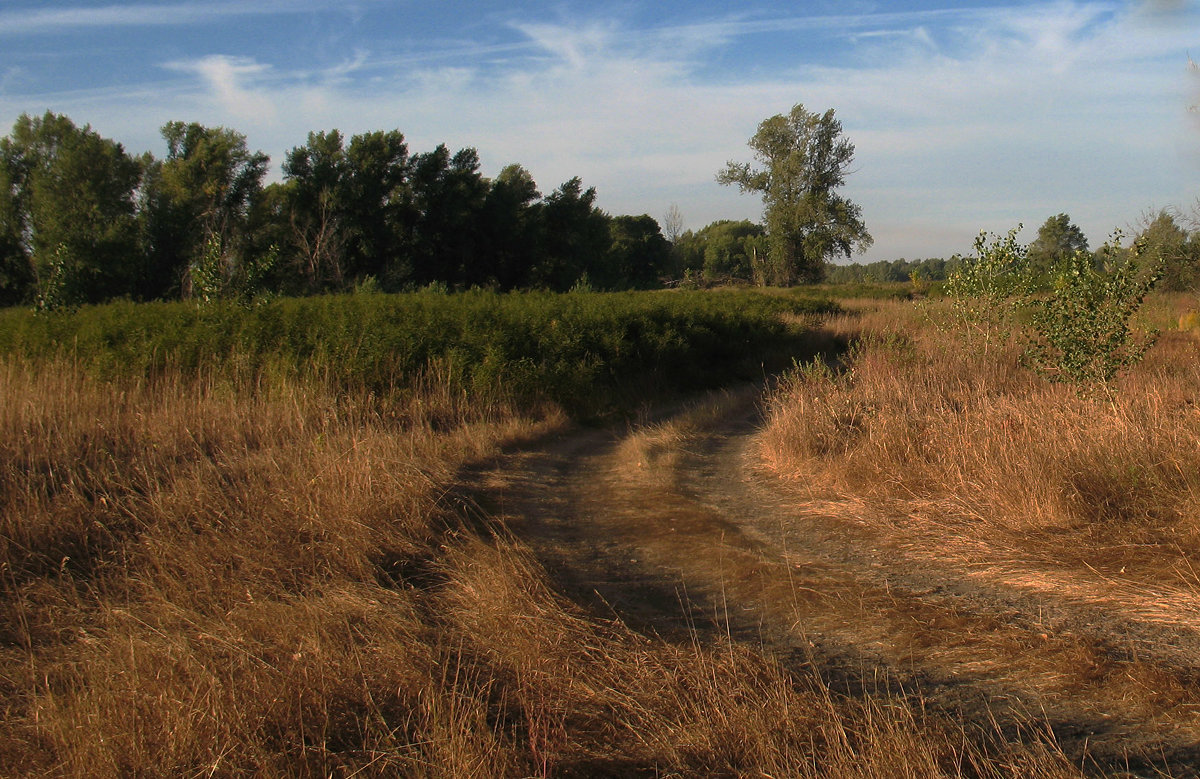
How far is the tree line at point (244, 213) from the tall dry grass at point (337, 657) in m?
25.0

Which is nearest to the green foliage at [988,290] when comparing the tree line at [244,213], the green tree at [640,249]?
the tree line at [244,213]

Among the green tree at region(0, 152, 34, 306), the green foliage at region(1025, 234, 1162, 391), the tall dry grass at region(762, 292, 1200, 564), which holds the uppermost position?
the green tree at region(0, 152, 34, 306)

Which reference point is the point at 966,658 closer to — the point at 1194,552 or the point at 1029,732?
the point at 1029,732

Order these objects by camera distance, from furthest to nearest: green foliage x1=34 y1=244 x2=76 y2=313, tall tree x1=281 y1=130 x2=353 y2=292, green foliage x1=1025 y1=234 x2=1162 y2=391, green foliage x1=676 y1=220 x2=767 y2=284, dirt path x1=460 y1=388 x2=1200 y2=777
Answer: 1. green foliage x1=676 y1=220 x2=767 y2=284
2. tall tree x1=281 y1=130 x2=353 y2=292
3. green foliage x1=34 y1=244 x2=76 y2=313
4. green foliage x1=1025 y1=234 x2=1162 y2=391
5. dirt path x1=460 y1=388 x2=1200 y2=777

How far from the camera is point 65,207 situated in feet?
103

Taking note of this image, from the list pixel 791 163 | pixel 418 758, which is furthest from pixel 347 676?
pixel 791 163

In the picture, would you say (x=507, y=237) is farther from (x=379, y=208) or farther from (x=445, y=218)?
(x=379, y=208)

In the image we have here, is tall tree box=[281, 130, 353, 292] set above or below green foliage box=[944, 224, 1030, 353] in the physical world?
above

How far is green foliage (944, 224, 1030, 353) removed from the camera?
10.8m

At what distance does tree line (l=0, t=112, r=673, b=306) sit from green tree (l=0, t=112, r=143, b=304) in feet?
0.16

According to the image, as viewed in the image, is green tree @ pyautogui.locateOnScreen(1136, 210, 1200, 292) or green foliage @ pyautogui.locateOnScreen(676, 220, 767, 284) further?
green foliage @ pyautogui.locateOnScreen(676, 220, 767, 284)

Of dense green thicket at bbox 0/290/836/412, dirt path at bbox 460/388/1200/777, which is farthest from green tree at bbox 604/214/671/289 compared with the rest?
dirt path at bbox 460/388/1200/777

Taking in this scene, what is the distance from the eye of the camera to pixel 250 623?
4066 millimetres

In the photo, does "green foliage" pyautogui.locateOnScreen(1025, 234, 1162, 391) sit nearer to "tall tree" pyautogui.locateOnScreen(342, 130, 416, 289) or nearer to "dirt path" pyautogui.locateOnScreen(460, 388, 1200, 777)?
"dirt path" pyautogui.locateOnScreen(460, 388, 1200, 777)
